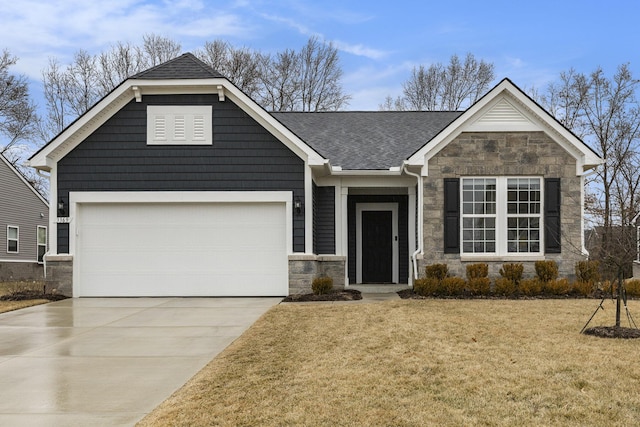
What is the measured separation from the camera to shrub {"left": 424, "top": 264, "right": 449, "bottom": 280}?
1267 cm

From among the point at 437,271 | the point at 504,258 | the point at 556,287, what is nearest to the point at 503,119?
the point at 504,258

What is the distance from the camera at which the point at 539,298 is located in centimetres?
1205

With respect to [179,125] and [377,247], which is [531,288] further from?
[179,125]

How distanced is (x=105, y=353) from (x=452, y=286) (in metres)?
7.46

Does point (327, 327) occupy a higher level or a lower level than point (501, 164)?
lower

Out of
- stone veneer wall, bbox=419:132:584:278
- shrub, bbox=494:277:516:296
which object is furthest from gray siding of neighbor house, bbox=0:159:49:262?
shrub, bbox=494:277:516:296

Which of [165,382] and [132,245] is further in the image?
[132,245]

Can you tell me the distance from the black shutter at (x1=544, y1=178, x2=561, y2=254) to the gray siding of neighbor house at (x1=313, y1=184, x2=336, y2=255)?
503 centimetres

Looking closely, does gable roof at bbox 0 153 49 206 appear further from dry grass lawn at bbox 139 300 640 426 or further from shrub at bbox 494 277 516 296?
shrub at bbox 494 277 516 296

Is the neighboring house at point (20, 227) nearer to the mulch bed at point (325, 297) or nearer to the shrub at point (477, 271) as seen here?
the mulch bed at point (325, 297)

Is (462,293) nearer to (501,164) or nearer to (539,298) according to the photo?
(539,298)

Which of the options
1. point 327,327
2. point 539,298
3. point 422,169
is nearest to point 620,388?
point 327,327

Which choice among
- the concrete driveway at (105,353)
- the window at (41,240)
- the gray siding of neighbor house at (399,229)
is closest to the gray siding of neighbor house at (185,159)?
the concrete driveway at (105,353)

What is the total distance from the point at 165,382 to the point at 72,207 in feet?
28.6
